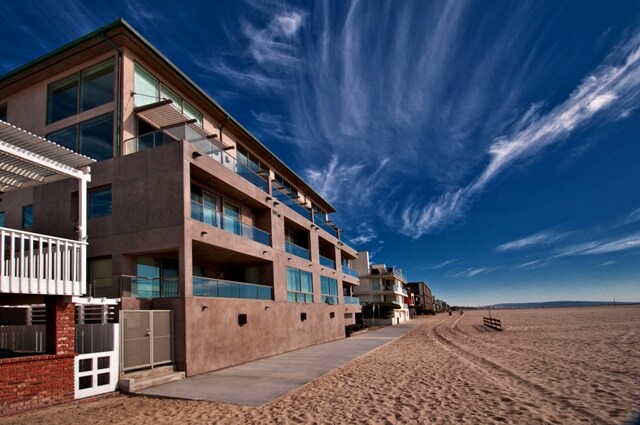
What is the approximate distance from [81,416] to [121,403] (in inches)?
50.8

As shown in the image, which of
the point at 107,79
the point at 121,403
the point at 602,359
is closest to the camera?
the point at 121,403

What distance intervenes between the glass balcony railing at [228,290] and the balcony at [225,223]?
7.02ft

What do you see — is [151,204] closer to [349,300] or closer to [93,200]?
[93,200]

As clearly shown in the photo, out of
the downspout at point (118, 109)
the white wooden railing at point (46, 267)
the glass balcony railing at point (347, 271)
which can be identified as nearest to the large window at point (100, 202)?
the downspout at point (118, 109)

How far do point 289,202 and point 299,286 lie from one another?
4897 mm

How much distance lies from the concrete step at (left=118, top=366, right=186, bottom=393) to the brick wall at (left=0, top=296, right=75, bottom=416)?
1.32 metres

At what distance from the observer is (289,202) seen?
24.6 metres

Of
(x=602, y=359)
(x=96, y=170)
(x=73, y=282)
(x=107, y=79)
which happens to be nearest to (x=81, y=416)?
(x=73, y=282)

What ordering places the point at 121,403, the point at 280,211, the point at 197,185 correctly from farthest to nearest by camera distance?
the point at 280,211, the point at 197,185, the point at 121,403

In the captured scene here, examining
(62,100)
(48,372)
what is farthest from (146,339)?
(62,100)

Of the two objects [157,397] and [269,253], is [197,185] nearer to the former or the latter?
[269,253]

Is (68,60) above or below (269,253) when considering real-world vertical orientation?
above

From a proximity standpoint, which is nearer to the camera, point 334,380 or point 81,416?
point 81,416

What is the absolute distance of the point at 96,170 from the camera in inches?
606
